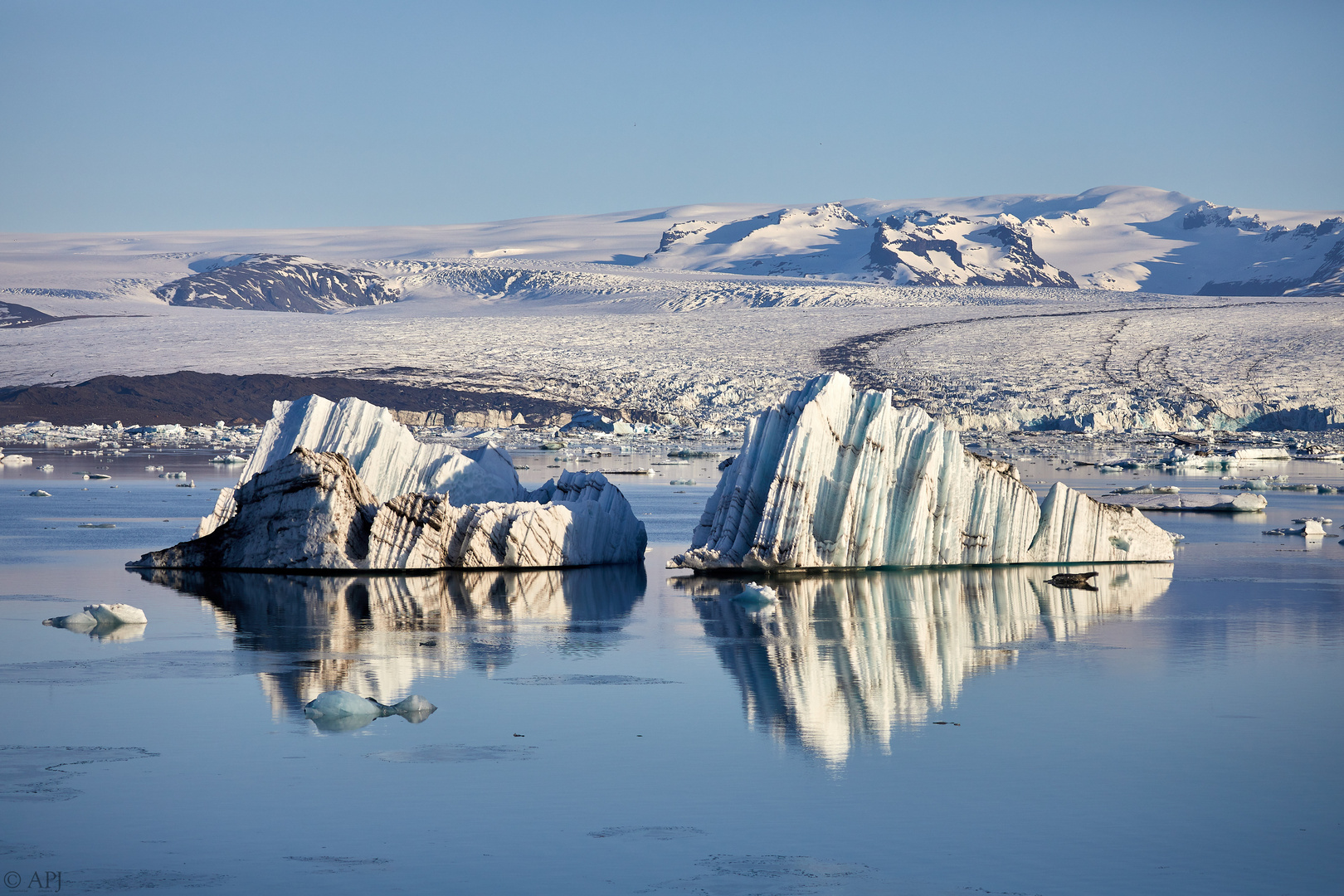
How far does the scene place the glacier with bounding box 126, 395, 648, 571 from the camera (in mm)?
14203

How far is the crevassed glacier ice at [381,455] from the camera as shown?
53.3 feet

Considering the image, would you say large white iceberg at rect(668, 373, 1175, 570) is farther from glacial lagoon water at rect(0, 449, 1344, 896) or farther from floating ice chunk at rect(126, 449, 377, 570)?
floating ice chunk at rect(126, 449, 377, 570)

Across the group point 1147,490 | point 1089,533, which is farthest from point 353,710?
point 1147,490

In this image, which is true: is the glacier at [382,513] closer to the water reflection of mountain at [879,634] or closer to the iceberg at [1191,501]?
the water reflection of mountain at [879,634]

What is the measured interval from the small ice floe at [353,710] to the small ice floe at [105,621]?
3.60 meters

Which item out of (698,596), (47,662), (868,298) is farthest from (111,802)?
(868,298)

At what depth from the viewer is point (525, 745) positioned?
297 inches

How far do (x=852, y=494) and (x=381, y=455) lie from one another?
219 inches

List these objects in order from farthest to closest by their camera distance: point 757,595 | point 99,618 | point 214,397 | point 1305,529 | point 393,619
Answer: point 214,397 → point 1305,529 → point 757,595 → point 393,619 → point 99,618

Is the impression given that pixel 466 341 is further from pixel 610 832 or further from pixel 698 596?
pixel 610 832

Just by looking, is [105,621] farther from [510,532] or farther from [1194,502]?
[1194,502]

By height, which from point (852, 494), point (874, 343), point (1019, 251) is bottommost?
point (852, 494)

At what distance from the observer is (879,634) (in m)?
11.3

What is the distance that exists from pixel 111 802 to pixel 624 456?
35.6 metres
